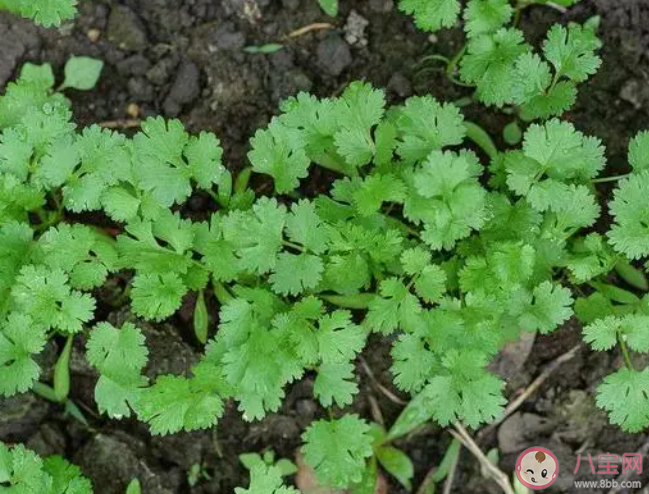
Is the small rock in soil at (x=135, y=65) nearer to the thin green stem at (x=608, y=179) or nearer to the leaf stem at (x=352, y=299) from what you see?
the leaf stem at (x=352, y=299)

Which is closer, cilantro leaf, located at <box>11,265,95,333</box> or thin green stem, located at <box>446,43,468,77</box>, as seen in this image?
cilantro leaf, located at <box>11,265,95,333</box>

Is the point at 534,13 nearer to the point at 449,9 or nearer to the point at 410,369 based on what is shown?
the point at 449,9

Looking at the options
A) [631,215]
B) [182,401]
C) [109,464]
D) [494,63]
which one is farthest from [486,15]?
[109,464]

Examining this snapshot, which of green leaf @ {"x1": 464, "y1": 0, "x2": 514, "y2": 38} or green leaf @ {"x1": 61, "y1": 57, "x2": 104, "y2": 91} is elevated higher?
green leaf @ {"x1": 464, "y1": 0, "x2": 514, "y2": 38}

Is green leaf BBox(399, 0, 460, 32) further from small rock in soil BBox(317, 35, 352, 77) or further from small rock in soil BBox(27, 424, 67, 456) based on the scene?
small rock in soil BBox(27, 424, 67, 456)

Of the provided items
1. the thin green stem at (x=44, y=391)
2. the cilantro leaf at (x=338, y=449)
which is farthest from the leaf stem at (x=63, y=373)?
the cilantro leaf at (x=338, y=449)

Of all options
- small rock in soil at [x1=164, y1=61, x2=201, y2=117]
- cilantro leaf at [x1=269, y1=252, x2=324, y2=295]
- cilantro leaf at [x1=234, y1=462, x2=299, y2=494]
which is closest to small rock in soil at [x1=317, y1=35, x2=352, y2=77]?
small rock in soil at [x1=164, y1=61, x2=201, y2=117]
